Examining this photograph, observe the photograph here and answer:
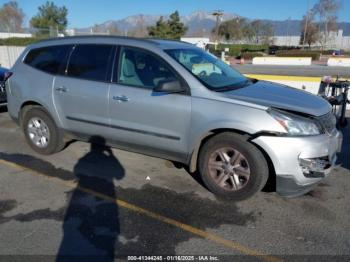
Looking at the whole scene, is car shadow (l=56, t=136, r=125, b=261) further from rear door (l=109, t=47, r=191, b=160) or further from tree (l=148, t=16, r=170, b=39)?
tree (l=148, t=16, r=170, b=39)

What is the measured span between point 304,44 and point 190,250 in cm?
7492

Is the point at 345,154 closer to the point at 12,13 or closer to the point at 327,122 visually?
the point at 327,122

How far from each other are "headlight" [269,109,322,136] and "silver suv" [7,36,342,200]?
0.4 inches

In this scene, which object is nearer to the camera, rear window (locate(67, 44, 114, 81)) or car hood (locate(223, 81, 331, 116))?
car hood (locate(223, 81, 331, 116))

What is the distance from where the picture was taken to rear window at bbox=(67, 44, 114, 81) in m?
4.59

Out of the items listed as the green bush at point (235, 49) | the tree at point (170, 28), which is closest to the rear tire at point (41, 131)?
the green bush at point (235, 49)

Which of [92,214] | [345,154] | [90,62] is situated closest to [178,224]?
[92,214]

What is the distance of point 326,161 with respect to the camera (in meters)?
3.73

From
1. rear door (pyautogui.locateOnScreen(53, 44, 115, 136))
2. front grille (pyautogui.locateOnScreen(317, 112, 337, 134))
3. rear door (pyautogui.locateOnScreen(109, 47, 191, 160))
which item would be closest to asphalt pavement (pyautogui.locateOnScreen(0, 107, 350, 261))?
rear door (pyautogui.locateOnScreen(109, 47, 191, 160))

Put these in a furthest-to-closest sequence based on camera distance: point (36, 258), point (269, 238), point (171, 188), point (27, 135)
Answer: point (27, 135) < point (171, 188) < point (269, 238) < point (36, 258)

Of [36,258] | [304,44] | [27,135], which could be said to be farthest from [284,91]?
[304,44]

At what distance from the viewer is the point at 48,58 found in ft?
17.0

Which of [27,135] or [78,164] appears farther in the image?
[27,135]

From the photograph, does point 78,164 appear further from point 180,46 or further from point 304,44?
point 304,44
